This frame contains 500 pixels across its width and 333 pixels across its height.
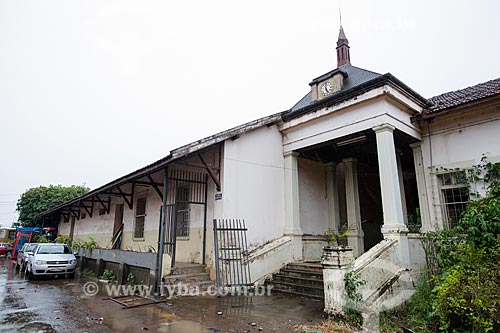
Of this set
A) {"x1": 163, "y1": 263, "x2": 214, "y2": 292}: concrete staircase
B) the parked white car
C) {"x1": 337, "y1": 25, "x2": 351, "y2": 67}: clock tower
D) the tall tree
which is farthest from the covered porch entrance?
the tall tree

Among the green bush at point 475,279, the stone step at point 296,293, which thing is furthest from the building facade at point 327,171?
the green bush at point 475,279

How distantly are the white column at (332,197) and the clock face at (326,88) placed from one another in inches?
116

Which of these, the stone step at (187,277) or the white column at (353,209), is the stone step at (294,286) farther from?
the white column at (353,209)

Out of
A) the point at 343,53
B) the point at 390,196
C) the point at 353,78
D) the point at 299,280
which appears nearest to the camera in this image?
the point at 390,196

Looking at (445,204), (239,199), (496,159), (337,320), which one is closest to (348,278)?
(337,320)

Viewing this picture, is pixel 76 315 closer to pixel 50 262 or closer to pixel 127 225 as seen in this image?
pixel 50 262

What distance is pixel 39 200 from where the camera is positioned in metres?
29.0

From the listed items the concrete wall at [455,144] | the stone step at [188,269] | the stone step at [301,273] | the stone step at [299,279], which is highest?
the concrete wall at [455,144]

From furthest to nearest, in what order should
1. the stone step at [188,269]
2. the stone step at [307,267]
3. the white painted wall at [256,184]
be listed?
the white painted wall at [256,184]
the stone step at [188,269]
the stone step at [307,267]

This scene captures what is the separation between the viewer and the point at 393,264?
6.37 meters

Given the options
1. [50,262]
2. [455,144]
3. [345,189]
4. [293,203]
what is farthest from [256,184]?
[50,262]

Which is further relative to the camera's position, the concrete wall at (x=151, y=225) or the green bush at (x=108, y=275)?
the green bush at (x=108, y=275)

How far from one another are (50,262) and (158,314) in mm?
7648

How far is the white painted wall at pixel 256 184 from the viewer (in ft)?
27.1
